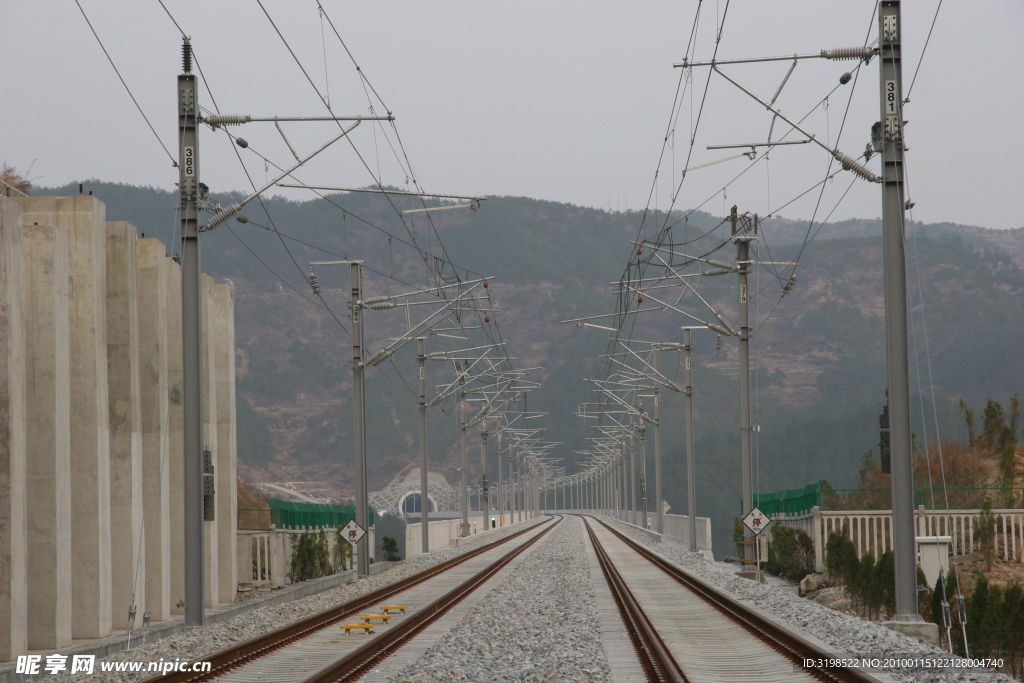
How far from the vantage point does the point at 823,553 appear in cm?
3516

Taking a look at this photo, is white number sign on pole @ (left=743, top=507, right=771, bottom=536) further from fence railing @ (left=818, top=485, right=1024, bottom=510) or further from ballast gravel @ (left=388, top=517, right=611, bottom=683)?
fence railing @ (left=818, top=485, right=1024, bottom=510)

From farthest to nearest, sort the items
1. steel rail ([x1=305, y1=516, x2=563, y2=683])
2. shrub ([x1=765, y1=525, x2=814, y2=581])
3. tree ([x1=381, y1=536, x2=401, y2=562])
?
tree ([x1=381, y1=536, x2=401, y2=562]) → shrub ([x1=765, y1=525, x2=814, y2=581]) → steel rail ([x1=305, y1=516, x2=563, y2=683])

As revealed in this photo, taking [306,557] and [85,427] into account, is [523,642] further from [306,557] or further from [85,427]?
[306,557]

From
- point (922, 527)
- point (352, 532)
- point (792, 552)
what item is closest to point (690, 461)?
point (792, 552)

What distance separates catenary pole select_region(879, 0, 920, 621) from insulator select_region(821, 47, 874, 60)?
0.28 m

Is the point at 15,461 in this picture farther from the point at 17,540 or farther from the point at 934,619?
the point at 934,619

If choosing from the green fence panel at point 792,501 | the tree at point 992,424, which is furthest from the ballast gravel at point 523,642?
the tree at point 992,424

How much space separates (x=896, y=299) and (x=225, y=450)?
1831cm

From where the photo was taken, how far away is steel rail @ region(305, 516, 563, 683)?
14.0 m

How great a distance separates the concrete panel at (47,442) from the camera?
A: 18.7 metres

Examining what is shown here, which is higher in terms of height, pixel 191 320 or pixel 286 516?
pixel 191 320

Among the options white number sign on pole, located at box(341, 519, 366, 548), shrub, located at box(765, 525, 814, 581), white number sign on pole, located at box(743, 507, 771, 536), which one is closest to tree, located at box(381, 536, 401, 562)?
white number sign on pole, located at box(341, 519, 366, 548)

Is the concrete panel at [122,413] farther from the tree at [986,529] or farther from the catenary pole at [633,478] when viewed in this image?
the catenary pole at [633,478]

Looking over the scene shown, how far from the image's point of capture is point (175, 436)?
87.2 feet
